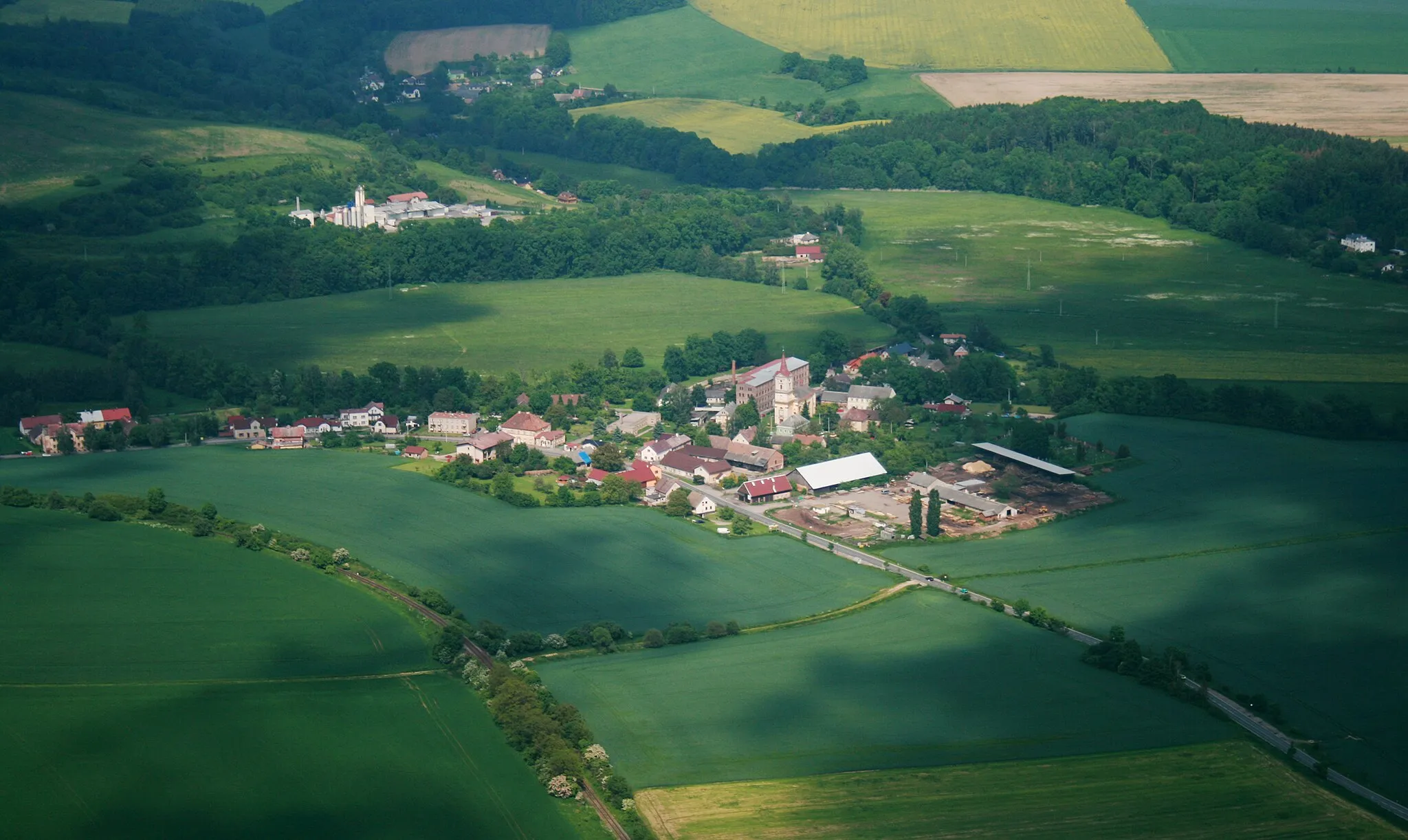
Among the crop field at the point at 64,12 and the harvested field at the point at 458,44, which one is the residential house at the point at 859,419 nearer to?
the crop field at the point at 64,12

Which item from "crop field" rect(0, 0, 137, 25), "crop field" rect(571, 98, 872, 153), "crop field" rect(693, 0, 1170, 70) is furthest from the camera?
"crop field" rect(0, 0, 137, 25)

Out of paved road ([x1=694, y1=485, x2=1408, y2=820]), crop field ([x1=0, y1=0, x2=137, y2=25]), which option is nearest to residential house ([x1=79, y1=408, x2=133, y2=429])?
paved road ([x1=694, y1=485, x2=1408, y2=820])

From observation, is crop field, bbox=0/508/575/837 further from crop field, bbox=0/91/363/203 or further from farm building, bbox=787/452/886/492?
crop field, bbox=0/91/363/203

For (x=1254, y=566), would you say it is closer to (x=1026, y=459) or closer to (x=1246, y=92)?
(x=1026, y=459)

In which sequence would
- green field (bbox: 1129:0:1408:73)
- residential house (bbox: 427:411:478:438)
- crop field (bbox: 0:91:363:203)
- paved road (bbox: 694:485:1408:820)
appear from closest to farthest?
1. paved road (bbox: 694:485:1408:820)
2. residential house (bbox: 427:411:478:438)
3. crop field (bbox: 0:91:363:203)
4. green field (bbox: 1129:0:1408:73)

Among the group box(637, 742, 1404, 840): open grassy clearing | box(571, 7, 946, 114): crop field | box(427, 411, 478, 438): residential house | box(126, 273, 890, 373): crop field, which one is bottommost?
box(637, 742, 1404, 840): open grassy clearing

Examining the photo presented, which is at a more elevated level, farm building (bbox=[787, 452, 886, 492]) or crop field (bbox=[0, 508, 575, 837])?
farm building (bbox=[787, 452, 886, 492])

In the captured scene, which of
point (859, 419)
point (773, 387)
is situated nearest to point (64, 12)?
point (773, 387)
